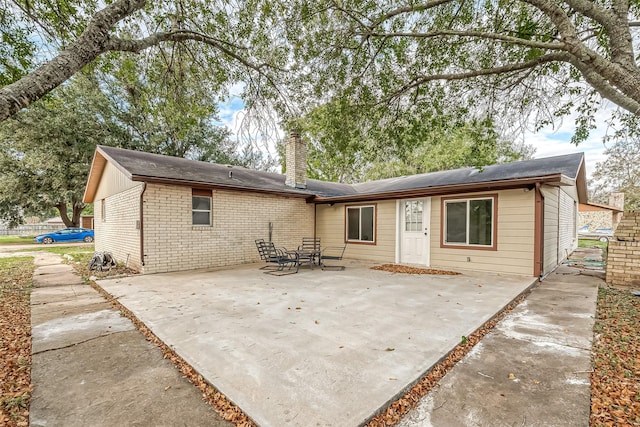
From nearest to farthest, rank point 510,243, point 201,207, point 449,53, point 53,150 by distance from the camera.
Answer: point 449,53, point 510,243, point 201,207, point 53,150

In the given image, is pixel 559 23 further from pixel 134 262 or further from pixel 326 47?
pixel 134 262

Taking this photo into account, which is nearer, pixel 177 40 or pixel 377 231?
pixel 177 40

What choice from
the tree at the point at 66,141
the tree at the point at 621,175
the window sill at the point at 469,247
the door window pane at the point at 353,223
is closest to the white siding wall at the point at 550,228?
the window sill at the point at 469,247

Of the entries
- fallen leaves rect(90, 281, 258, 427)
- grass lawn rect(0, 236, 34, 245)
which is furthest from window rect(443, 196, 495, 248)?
grass lawn rect(0, 236, 34, 245)

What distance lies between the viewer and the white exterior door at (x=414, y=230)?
8.67 meters

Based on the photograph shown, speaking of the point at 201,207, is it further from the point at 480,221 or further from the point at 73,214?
the point at 73,214

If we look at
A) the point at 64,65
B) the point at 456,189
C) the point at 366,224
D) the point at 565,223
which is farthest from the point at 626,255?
the point at 64,65

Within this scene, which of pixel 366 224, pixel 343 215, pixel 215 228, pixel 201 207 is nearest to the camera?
pixel 201 207

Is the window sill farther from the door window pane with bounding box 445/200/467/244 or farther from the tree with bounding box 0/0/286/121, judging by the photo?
the tree with bounding box 0/0/286/121

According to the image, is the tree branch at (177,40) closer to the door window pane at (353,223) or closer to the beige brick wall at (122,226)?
the beige brick wall at (122,226)

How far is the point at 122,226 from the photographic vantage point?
8.75 metres

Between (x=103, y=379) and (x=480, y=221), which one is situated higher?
(x=480, y=221)

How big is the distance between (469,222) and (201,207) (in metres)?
7.79

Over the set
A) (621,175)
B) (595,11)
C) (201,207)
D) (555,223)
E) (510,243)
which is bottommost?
(510,243)
